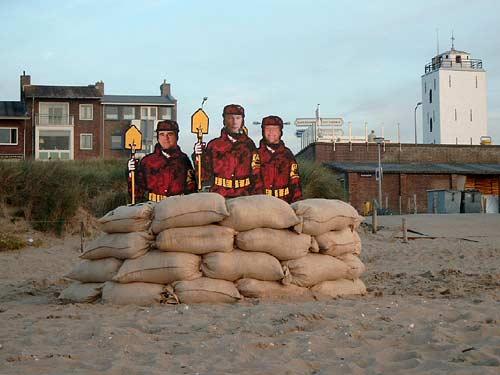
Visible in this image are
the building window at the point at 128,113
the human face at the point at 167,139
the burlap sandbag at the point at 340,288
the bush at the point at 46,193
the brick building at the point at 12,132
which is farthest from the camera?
the building window at the point at 128,113

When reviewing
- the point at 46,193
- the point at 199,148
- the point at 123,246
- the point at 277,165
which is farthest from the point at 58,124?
the point at 123,246

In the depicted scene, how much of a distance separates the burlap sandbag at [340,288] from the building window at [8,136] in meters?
43.4

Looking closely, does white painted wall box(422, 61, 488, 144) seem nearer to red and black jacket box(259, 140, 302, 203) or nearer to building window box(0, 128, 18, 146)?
building window box(0, 128, 18, 146)

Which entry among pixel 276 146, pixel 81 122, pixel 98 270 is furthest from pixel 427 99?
pixel 98 270

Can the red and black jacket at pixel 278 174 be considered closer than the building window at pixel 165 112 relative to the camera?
Yes

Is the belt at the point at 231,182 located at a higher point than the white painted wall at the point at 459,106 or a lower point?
lower

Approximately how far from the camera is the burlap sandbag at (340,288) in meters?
7.71

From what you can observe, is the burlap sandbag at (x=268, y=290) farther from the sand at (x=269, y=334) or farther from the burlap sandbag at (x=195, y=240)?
the burlap sandbag at (x=195, y=240)

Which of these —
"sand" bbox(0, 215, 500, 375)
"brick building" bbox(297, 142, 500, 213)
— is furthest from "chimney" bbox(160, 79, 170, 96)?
"sand" bbox(0, 215, 500, 375)

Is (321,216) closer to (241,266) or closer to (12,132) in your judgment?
(241,266)

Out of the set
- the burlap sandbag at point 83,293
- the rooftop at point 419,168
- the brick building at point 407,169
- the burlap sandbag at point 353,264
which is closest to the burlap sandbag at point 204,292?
the burlap sandbag at point 83,293

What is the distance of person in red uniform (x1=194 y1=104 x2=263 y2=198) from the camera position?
10477 millimetres

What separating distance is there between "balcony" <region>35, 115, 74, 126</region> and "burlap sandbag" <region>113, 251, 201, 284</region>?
1751 inches

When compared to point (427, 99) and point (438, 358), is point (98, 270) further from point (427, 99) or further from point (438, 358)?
point (427, 99)
